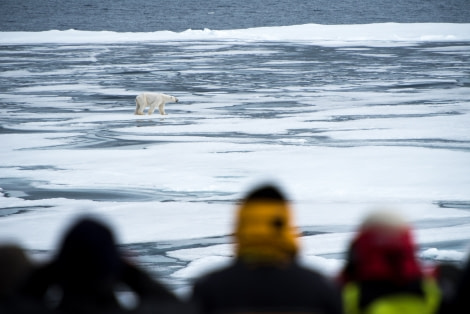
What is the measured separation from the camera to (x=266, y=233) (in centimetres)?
229

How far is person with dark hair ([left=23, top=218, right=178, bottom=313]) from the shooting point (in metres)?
2.21

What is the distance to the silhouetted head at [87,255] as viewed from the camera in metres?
2.20

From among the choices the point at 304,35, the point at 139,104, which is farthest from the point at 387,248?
the point at 304,35

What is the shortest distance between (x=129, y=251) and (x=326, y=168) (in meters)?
3.82

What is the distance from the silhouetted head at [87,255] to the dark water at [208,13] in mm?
57102

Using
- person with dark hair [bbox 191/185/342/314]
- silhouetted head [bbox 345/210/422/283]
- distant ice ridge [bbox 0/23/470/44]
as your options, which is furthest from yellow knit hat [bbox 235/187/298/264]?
distant ice ridge [bbox 0/23/470/44]

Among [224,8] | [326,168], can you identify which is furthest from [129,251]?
[224,8]

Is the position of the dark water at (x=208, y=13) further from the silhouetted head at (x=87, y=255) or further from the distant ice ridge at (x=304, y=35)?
the silhouetted head at (x=87, y=255)

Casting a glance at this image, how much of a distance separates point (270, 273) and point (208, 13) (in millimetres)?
80496

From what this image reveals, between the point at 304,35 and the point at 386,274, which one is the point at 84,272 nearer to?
the point at 386,274

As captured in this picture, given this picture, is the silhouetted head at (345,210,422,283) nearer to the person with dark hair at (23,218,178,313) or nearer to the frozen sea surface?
the frozen sea surface

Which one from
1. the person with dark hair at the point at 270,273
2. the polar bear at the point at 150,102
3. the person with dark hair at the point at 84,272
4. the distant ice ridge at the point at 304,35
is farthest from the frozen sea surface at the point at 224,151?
the distant ice ridge at the point at 304,35

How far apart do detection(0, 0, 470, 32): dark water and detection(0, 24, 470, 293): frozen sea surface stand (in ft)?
127

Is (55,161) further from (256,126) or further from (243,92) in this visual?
(243,92)
